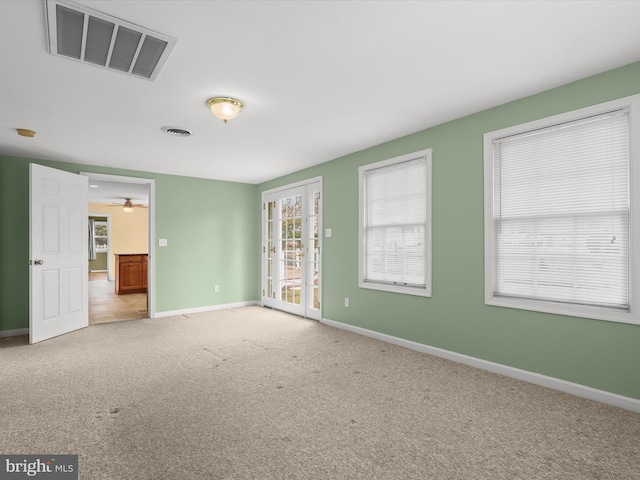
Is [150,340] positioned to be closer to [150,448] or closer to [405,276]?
[150,448]

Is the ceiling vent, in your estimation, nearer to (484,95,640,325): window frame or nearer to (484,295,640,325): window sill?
(484,95,640,325): window frame

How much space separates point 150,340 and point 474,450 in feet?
12.7

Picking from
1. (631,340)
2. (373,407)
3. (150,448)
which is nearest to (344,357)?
(373,407)

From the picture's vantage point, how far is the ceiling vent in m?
1.93

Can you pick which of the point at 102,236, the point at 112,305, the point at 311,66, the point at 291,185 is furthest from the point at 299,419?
the point at 102,236

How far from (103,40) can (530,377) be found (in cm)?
402

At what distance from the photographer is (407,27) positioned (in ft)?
6.83

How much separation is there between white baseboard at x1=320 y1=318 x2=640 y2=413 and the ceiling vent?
11.7 feet

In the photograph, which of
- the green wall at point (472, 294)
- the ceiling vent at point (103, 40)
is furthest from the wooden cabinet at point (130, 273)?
the ceiling vent at point (103, 40)

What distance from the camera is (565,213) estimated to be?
9.37 ft

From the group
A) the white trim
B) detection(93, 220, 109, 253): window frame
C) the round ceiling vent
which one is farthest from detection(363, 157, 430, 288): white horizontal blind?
detection(93, 220, 109, 253): window frame

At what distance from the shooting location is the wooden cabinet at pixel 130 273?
8.48 meters

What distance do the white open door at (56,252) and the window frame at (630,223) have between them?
515 cm

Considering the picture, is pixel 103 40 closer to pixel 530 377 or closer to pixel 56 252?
pixel 56 252
